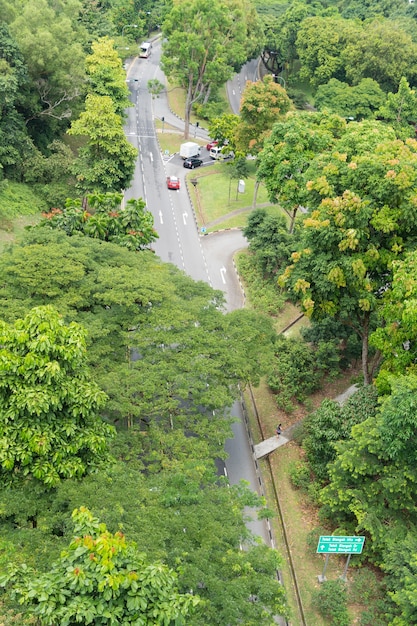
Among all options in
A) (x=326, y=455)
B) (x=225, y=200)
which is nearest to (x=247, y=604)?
(x=326, y=455)

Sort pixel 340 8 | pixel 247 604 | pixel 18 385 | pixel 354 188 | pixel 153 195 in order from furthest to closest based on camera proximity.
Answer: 1. pixel 340 8
2. pixel 153 195
3. pixel 354 188
4. pixel 247 604
5. pixel 18 385

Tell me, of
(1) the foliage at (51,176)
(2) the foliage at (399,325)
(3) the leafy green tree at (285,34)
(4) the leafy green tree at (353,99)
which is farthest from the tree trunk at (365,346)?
(3) the leafy green tree at (285,34)

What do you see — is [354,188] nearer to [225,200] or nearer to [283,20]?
[225,200]

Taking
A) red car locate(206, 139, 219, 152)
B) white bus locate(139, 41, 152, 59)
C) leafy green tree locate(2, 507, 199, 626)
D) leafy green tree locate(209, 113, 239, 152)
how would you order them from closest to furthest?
leafy green tree locate(2, 507, 199, 626) < leafy green tree locate(209, 113, 239, 152) < red car locate(206, 139, 219, 152) < white bus locate(139, 41, 152, 59)

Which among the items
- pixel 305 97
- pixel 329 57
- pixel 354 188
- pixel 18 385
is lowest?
pixel 305 97

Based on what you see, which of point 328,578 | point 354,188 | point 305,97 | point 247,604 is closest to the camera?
point 247,604

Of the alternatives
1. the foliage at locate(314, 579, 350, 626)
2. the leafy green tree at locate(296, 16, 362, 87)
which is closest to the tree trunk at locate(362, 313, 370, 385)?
the foliage at locate(314, 579, 350, 626)

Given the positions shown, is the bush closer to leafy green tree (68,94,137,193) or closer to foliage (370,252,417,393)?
foliage (370,252,417,393)

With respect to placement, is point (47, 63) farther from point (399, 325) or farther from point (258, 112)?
point (399, 325)
